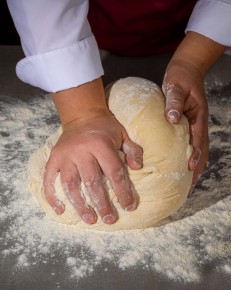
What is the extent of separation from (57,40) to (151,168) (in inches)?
13.5

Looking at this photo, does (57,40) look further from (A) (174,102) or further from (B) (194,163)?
(B) (194,163)

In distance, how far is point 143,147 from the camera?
100cm

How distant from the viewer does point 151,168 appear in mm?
982

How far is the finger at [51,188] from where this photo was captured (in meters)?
1.00

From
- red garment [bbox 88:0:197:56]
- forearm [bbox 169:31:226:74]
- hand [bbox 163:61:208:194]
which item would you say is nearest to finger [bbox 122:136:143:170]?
hand [bbox 163:61:208:194]

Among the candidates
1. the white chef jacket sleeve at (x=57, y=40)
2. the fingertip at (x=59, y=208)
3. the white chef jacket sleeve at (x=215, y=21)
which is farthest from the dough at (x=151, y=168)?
the white chef jacket sleeve at (x=215, y=21)

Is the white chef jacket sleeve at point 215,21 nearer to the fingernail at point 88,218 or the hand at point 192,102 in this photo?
the hand at point 192,102

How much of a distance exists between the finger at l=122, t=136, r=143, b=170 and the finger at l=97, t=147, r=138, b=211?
0.02 metres

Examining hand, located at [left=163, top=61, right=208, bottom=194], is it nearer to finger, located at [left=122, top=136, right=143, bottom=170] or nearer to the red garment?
finger, located at [left=122, top=136, right=143, bottom=170]

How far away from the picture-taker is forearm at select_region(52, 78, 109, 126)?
1.03 metres

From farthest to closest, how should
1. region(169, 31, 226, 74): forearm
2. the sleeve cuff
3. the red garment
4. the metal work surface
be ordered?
the red garment
region(169, 31, 226, 74): forearm
the sleeve cuff
the metal work surface

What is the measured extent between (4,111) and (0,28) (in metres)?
0.72

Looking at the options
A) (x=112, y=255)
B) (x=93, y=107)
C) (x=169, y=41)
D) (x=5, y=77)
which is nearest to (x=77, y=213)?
(x=112, y=255)

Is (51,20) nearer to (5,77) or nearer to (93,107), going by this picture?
(93,107)
